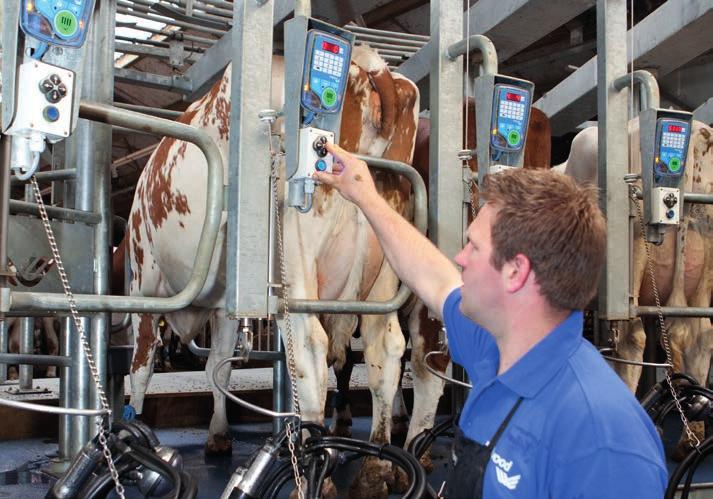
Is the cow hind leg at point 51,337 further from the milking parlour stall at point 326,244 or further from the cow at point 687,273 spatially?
the cow at point 687,273

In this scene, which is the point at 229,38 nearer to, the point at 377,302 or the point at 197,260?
the point at 377,302

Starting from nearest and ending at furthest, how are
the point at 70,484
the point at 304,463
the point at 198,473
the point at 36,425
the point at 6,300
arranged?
the point at 6,300
the point at 70,484
the point at 304,463
the point at 198,473
the point at 36,425

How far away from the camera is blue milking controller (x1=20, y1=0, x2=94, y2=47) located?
188 centimetres

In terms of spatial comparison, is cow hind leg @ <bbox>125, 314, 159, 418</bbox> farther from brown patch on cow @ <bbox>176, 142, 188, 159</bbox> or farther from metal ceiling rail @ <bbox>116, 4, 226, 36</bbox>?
metal ceiling rail @ <bbox>116, 4, 226, 36</bbox>

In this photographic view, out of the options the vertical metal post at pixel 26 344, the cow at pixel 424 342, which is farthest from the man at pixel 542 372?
the vertical metal post at pixel 26 344

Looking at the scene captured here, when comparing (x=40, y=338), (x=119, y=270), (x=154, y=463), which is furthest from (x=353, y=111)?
(x=40, y=338)

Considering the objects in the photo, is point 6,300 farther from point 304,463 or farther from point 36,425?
point 36,425

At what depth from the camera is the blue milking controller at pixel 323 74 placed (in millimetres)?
2576

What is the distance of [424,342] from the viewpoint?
4.16 meters

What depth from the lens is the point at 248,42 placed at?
2631mm

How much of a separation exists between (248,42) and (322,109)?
324 millimetres

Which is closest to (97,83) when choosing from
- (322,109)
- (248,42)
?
(248,42)

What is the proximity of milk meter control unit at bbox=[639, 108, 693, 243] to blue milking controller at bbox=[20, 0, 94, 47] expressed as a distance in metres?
2.51

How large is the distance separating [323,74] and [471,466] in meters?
1.45
